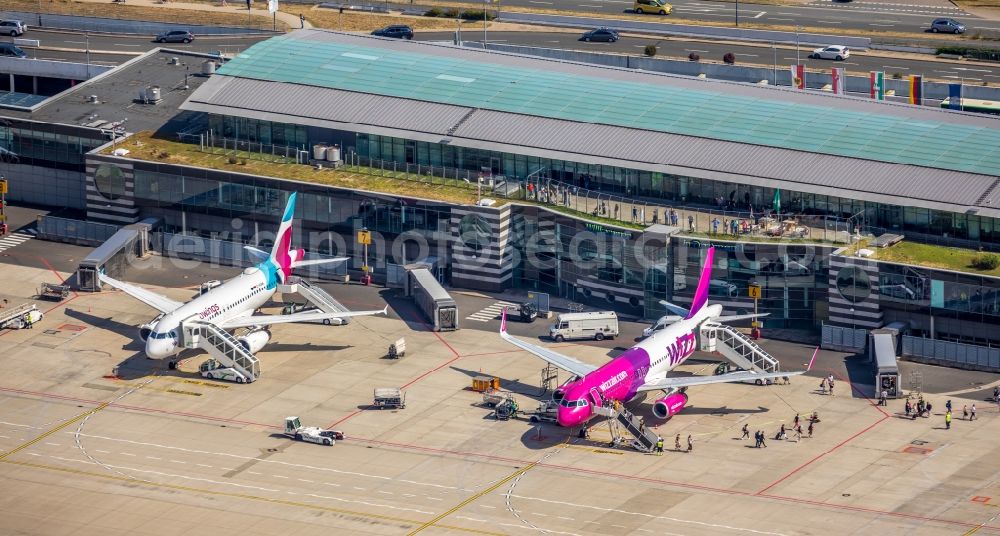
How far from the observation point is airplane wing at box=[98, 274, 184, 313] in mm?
189312

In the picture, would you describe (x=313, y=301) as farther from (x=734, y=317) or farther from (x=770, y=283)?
(x=770, y=283)

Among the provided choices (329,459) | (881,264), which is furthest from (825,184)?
(329,459)

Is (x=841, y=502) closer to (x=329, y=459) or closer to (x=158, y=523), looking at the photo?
(x=329, y=459)

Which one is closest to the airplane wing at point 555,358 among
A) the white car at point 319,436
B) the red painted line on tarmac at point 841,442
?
the white car at point 319,436

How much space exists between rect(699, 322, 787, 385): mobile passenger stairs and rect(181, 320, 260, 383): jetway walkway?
43.5 metres

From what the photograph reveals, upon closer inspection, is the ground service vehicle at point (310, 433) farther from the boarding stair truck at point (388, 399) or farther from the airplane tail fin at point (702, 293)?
the airplane tail fin at point (702, 293)

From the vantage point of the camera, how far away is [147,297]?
192 m

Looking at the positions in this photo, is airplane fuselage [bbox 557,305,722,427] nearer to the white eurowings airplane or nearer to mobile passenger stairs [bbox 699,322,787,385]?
mobile passenger stairs [bbox 699,322,787,385]

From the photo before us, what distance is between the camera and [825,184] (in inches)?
7717

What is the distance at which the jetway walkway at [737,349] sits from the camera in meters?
180

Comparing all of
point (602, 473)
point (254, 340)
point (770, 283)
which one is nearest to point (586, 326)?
point (770, 283)

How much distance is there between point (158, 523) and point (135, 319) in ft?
161

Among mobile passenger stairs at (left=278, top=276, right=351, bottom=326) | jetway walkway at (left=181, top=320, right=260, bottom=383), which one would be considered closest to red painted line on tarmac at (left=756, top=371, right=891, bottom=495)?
mobile passenger stairs at (left=278, top=276, right=351, bottom=326)

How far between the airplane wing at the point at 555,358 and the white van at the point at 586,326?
8974 millimetres
